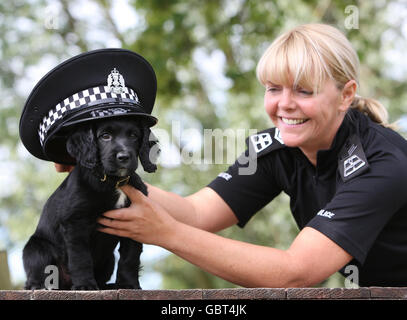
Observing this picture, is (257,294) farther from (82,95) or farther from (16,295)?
(82,95)

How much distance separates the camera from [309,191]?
3301mm

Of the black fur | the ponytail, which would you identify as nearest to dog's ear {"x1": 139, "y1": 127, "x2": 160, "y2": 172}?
the black fur

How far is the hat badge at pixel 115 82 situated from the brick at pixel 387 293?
52.4 inches

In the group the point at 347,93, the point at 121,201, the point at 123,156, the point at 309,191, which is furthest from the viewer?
the point at 309,191

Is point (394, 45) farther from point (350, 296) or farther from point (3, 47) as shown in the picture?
point (350, 296)

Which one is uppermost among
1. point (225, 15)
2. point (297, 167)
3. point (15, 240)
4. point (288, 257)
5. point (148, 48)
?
point (225, 15)

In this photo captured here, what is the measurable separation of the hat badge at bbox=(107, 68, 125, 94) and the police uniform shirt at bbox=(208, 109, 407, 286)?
1149 millimetres

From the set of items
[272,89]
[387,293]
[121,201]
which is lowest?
[387,293]

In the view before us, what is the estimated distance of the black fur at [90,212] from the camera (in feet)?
7.95

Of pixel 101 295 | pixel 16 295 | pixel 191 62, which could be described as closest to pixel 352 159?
pixel 101 295

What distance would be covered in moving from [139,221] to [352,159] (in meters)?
1.18

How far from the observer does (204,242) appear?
2646 millimetres
